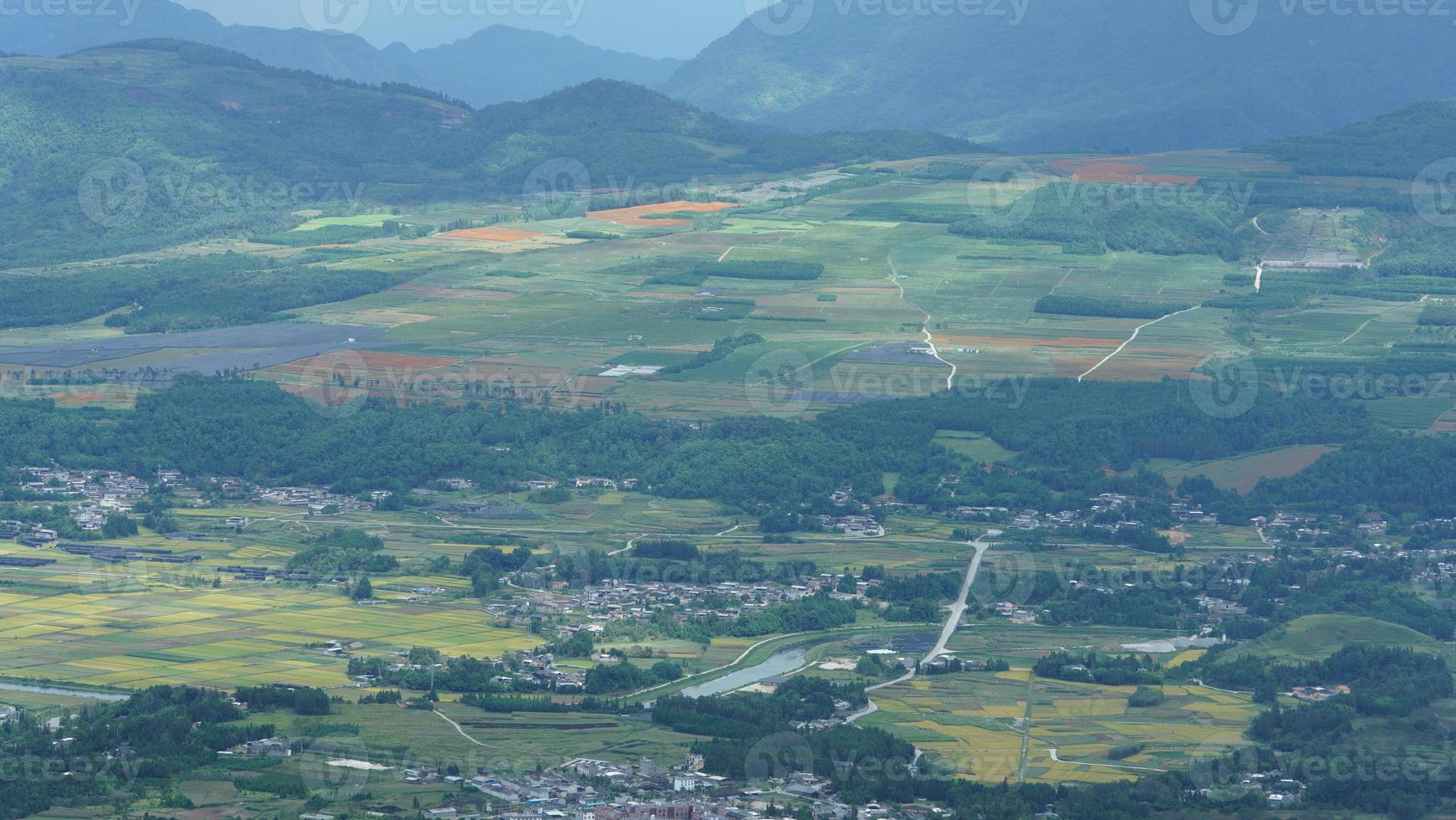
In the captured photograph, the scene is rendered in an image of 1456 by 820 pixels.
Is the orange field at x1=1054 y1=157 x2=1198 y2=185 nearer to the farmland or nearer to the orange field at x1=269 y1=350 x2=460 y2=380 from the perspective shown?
the farmland

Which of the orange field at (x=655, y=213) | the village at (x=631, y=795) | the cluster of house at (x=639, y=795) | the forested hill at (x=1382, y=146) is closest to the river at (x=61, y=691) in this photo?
the village at (x=631, y=795)

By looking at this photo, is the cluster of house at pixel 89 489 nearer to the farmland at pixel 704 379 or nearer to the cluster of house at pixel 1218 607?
the farmland at pixel 704 379

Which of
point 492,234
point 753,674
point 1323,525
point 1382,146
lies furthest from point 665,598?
point 1382,146

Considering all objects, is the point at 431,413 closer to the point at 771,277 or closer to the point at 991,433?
the point at 991,433

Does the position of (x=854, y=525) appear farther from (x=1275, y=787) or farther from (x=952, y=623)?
(x=1275, y=787)

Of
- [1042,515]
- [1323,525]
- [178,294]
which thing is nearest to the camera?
[1323,525]

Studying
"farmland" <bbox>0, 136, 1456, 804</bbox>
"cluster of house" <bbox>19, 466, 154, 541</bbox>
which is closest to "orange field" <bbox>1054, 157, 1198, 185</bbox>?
"farmland" <bbox>0, 136, 1456, 804</bbox>
